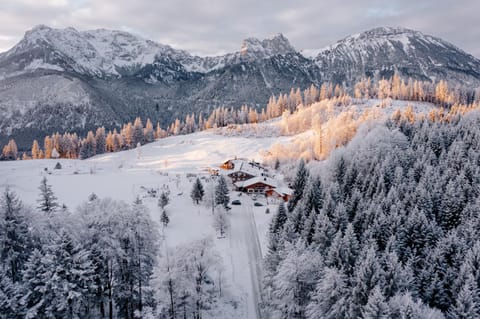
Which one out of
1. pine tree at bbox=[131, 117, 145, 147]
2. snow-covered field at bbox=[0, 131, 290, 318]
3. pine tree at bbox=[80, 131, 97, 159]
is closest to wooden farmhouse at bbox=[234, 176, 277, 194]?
snow-covered field at bbox=[0, 131, 290, 318]

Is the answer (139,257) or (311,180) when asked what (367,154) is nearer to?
(311,180)

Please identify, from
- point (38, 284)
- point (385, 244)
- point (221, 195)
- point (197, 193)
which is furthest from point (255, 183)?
point (38, 284)

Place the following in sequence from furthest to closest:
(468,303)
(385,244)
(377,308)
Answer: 1. (385,244)
2. (468,303)
3. (377,308)

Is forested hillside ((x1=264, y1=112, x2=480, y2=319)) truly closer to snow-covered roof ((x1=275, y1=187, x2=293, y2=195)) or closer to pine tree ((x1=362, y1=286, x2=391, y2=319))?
pine tree ((x1=362, y1=286, x2=391, y2=319))

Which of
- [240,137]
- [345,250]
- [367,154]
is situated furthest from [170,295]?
[240,137]

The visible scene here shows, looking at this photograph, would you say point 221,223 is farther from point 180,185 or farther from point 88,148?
point 88,148

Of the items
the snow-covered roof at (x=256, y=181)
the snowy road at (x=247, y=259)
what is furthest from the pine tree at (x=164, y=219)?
the snow-covered roof at (x=256, y=181)

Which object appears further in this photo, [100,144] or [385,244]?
[100,144]

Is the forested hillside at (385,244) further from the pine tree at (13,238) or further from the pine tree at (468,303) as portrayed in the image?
the pine tree at (13,238)
